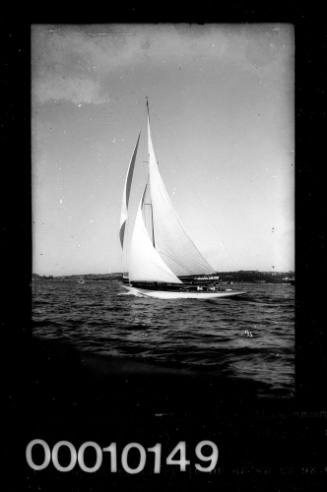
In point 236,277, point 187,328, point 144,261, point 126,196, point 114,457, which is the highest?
point 126,196

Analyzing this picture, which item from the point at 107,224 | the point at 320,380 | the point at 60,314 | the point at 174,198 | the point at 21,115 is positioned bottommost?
the point at 320,380

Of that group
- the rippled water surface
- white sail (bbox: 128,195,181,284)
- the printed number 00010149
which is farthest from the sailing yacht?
the printed number 00010149

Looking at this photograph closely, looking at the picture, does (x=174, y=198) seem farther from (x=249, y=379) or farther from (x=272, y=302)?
(x=249, y=379)

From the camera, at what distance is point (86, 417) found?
2.20m

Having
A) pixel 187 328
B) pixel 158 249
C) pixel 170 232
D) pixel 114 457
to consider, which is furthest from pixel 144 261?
pixel 114 457

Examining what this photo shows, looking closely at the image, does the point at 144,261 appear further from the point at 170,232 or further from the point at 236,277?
the point at 236,277

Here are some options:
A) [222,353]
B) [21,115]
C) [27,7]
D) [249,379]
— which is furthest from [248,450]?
[27,7]

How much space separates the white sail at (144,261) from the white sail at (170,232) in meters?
0.09

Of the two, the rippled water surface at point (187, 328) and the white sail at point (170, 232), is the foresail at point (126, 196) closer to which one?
the white sail at point (170, 232)

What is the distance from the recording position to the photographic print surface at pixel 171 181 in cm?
228

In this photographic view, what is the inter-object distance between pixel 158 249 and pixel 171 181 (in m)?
0.65

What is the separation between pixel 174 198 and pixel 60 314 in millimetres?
1002

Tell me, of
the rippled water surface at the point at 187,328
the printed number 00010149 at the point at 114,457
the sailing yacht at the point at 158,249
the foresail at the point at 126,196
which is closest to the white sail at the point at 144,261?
the sailing yacht at the point at 158,249

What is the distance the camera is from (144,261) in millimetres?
2773
